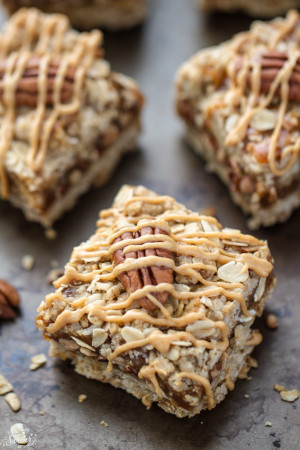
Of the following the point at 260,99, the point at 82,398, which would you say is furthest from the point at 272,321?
the point at 260,99

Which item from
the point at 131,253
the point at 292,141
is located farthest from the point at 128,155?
the point at 131,253

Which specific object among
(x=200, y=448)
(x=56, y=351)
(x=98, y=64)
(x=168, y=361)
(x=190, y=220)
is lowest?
(x=200, y=448)

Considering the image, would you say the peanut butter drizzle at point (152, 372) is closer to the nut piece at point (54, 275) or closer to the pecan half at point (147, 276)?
the pecan half at point (147, 276)

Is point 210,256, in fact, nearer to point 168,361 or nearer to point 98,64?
point 168,361

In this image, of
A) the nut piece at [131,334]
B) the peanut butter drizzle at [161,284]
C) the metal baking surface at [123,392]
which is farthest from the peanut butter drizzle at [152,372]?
the metal baking surface at [123,392]

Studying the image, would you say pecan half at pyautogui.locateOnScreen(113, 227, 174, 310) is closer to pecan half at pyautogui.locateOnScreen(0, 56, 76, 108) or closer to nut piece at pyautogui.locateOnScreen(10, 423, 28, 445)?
nut piece at pyautogui.locateOnScreen(10, 423, 28, 445)

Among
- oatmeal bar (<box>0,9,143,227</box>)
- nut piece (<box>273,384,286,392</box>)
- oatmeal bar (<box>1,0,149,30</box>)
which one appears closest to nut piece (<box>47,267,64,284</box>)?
oatmeal bar (<box>0,9,143,227</box>)
